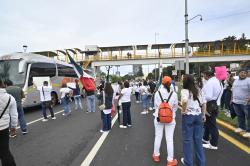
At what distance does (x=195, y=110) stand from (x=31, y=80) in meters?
13.5

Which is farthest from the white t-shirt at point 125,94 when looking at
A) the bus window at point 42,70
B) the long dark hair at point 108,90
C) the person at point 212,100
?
the bus window at point 42,70

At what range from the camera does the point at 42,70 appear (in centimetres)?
1898

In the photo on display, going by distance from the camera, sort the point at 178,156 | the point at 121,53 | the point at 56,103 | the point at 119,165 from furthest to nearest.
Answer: the point at 121,53
the point at 56,103
the point at 178,156
the point at 119,165

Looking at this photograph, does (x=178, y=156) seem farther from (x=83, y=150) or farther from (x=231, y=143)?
(x=83, y=150)

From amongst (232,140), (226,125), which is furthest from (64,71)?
(232,140)

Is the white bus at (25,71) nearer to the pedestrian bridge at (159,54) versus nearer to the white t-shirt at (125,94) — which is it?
the white t-shirt at (125,94)

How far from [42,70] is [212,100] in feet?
47.5

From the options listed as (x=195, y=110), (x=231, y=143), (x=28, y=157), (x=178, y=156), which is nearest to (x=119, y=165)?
(x=178, y=156)

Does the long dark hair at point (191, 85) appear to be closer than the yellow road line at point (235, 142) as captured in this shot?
Yes

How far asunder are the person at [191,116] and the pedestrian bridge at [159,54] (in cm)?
4163

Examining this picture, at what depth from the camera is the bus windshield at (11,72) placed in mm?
16203

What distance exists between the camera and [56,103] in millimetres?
20906

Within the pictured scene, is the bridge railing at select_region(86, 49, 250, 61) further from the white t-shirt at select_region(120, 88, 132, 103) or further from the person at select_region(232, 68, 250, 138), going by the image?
the person at select_region(232, 68, 250, 138)

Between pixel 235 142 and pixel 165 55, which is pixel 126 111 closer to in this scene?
pixel 235 142
